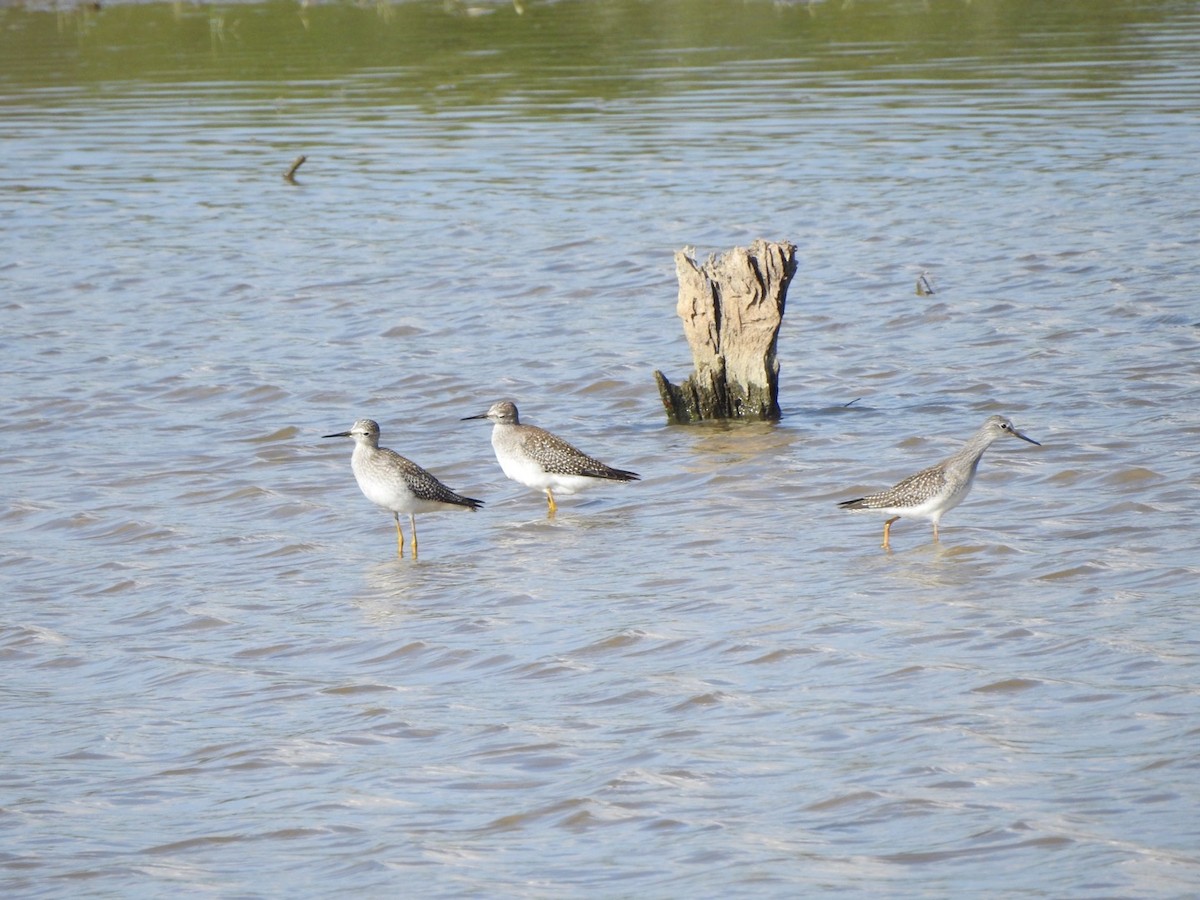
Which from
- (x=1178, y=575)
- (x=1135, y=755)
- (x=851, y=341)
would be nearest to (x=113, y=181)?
(x=851, y=341)

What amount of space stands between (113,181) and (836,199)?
465 inches

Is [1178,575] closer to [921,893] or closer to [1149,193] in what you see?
[921,893]

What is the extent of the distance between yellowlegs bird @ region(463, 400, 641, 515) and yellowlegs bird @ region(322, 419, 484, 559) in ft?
1.96

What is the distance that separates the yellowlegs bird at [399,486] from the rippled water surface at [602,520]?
0.37 meters

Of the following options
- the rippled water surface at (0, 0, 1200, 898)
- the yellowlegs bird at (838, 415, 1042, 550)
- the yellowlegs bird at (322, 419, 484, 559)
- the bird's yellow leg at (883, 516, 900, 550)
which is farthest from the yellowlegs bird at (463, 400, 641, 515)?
the bird's yellow leg at (883, 516, 900, 550)

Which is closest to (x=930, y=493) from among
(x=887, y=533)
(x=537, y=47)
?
(x=887, y=533)

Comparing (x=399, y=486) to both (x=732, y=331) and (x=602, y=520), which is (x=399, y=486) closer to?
(x=602, y=520)

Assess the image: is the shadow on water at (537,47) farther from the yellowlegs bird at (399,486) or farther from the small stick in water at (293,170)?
the yellowlegs bird at (399,486)

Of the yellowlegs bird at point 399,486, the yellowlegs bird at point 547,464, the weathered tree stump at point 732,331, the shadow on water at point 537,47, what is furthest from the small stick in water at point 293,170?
the yellowlegs bird at point 399,486

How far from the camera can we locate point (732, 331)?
15078 millimetres

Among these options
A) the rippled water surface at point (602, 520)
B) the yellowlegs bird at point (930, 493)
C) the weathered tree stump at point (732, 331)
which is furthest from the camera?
the weathered tree stump at point (732, 331)

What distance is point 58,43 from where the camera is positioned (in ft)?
133

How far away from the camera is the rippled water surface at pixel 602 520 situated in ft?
25.5

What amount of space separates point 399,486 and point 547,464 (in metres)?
1.34
